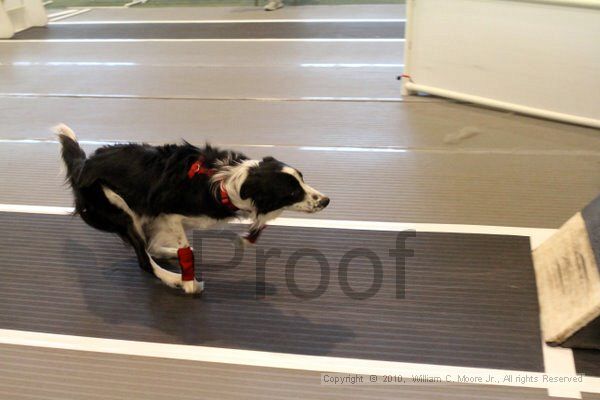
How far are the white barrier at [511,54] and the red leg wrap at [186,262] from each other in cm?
224

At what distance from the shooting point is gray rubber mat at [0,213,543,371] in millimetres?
1675

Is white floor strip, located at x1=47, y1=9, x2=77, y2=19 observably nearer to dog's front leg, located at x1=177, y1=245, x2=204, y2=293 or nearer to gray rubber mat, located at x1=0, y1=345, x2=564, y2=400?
dog's front leg, located at x1=177, y1=245, x2=204, y2=293

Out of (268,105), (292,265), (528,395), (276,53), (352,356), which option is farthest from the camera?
(276,53)

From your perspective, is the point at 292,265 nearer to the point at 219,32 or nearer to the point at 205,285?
the point at 205,285

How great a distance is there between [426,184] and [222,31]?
341 centimetres

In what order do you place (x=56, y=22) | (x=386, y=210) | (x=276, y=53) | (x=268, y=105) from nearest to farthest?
(x=386, y=210)
(x=268, y=105)
(x=276, y=53)
(x=56, y=22)

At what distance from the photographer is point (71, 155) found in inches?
75.2

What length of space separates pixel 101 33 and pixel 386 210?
429 centimetres

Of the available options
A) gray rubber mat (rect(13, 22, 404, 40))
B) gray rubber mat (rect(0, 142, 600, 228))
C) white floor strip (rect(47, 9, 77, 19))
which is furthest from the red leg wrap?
white floor strip (rect(47, 9, 77, 19))

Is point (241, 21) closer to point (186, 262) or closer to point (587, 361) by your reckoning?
point (186, 262)

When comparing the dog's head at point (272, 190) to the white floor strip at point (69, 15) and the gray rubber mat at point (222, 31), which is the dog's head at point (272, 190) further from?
the white floor strip at point (69, 15)

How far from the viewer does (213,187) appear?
1.67 m

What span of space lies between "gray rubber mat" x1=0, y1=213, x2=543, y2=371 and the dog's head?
0.40 meters

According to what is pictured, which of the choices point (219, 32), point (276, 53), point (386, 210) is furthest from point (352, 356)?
point (219, 32)
